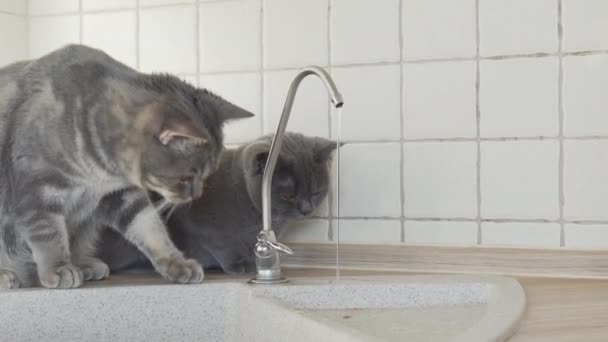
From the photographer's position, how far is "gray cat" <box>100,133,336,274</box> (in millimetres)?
1562

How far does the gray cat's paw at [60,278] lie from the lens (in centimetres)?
130

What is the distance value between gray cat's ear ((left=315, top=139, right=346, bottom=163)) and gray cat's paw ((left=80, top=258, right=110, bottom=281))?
1.74 feet

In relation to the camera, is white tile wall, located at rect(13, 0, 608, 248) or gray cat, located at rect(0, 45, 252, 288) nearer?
gray cat, located at rect(0, 45, 252, 288)

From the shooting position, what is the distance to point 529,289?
1.30 metres

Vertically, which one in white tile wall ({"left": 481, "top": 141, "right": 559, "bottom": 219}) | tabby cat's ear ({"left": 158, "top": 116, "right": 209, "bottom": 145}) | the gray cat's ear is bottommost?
white tile wall ({"left": 481, "top": 141, "right": 559, "bottom": 219})

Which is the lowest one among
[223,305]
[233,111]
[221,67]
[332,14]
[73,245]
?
[223,305]

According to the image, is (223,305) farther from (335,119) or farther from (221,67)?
(221,67)

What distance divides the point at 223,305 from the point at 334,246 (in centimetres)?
36

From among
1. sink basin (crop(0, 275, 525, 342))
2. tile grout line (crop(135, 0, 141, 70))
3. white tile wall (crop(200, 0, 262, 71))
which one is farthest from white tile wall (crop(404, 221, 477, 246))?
tile grout line (crop(135, 0, 141, 70))

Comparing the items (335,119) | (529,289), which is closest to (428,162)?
(335,119)

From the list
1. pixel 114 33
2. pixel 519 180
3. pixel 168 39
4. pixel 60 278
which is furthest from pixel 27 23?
pixel 519 180

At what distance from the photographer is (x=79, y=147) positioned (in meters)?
1.28

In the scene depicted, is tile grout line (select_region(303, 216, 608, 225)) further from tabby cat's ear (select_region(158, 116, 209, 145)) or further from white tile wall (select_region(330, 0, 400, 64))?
tabby cat's ear (select_region(158, 116, 209, 145))

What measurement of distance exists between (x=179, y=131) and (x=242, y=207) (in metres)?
0.46
